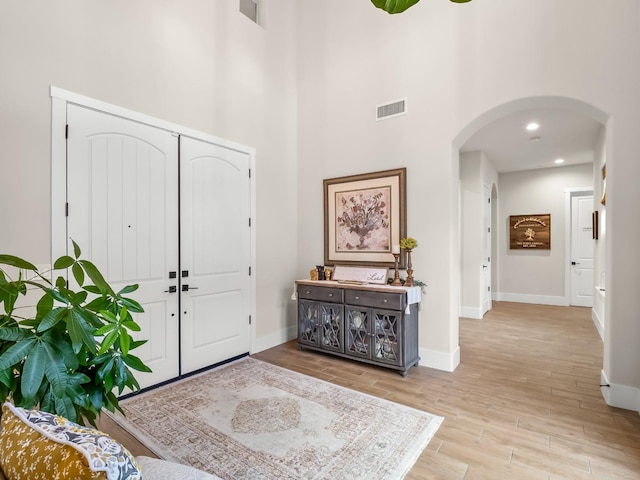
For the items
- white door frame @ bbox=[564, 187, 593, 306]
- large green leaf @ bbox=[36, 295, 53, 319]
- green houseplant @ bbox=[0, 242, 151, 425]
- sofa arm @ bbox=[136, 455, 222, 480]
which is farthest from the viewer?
white door frame @ bbox=[564, 187, 593, 306]

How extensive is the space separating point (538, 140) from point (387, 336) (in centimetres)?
446

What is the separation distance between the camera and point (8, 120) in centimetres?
242

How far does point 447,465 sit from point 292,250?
10.5ft

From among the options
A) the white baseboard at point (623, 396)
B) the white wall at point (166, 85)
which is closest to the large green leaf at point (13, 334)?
the white wall at point (166, 85)

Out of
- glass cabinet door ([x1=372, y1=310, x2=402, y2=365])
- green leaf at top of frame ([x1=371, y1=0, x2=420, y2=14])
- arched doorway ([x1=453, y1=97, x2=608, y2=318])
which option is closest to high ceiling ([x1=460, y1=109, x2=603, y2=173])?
Answer: arched doorway ([x1=453, y1=97, x2=608, y2=318])

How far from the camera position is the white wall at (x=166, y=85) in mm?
2473

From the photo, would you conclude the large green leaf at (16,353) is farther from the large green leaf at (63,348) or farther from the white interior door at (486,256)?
the white interior door at (486,256)

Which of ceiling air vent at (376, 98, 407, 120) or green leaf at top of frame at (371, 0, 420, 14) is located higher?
ceiling air vent at (376, 98, 407, 120)

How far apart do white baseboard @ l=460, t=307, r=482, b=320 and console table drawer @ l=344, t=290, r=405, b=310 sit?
335 centimetres

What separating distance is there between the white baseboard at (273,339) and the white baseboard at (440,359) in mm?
1829

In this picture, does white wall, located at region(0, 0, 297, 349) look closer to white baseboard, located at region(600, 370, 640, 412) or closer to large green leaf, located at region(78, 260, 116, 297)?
large green leaf, located at region(78, 260, 116, 297)

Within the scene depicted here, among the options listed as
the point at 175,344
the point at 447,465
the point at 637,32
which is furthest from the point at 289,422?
the point at 637,32

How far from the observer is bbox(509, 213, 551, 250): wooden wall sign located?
24.8ft

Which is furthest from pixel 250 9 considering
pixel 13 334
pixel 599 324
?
pixel 599 324
